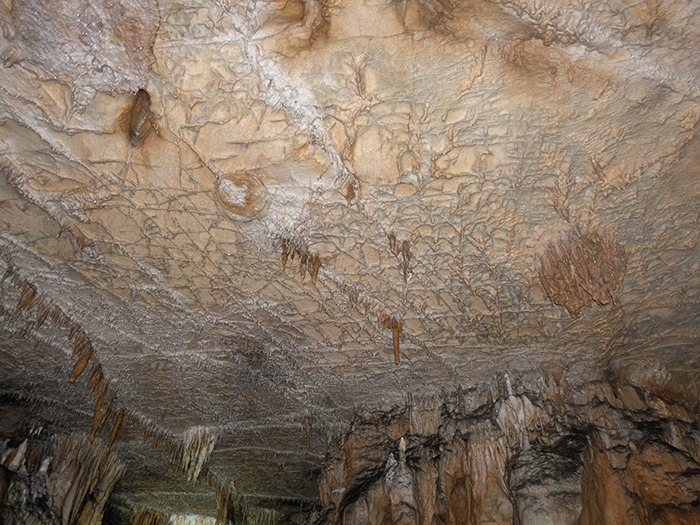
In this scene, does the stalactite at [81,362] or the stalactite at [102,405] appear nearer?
the stalactite at [81,362]

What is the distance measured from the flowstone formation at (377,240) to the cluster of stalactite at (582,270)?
0.02 m

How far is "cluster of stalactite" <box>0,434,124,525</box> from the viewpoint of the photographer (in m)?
6.77

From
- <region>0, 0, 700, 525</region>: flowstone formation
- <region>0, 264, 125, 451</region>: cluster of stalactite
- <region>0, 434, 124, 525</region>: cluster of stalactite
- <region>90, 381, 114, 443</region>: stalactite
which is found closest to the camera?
<region>0, 0, 700, 525</region>: flowstone formation

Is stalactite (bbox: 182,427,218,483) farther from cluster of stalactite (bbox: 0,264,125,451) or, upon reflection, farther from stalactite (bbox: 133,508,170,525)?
stalactite (bbox: 133,508,170,525)

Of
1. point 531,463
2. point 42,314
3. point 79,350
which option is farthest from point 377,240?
Answer: point 79,350

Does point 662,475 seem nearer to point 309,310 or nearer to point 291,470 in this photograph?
point 309,310

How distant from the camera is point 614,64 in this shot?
2758mm

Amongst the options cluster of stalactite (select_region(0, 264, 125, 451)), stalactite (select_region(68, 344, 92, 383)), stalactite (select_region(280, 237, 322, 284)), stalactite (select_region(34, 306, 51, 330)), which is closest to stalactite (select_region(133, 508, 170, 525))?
cluster of stalactite (select_region(0, 264, 125, 451))

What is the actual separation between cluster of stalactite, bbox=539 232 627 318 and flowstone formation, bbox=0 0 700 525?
24 mm

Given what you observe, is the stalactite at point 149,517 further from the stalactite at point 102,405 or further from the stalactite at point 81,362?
the stalactite at point 81,362

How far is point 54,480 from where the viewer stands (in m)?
7.17

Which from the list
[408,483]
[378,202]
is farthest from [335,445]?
[378,202]

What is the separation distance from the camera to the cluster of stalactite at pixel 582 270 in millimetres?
3807

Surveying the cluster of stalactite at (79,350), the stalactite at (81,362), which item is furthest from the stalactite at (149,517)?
the stalactite at (81,362)
